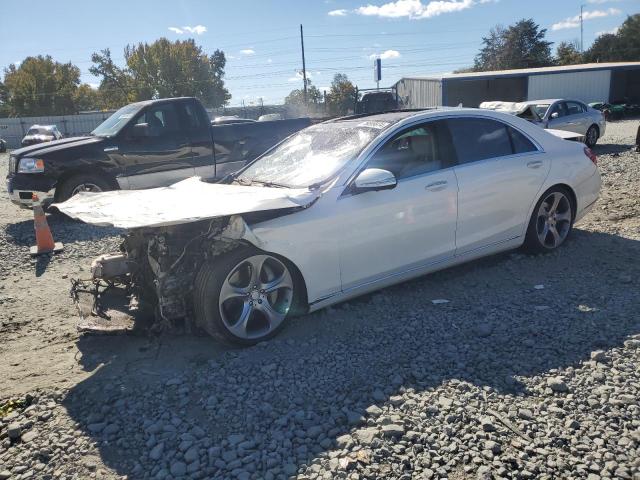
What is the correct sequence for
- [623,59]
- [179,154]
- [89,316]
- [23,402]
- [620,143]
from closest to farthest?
[23,402]
[89,316]
[179,154]
[620,143]
[623,59]

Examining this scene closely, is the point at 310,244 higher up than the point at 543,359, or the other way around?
the point at 310,244

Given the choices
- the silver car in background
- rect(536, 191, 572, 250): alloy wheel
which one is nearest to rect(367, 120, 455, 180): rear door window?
rect(536, 191, 572, 250): alloy wheel

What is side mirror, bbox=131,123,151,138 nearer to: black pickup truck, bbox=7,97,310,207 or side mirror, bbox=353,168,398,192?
black pickup truck, bbox=7,97,310,207

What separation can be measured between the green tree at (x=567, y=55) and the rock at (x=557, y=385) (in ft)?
245

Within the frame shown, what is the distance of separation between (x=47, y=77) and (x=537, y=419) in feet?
263

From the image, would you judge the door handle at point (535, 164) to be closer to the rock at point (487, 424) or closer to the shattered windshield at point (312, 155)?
the shattered windshield at point (312, 155)

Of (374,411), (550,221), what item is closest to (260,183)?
(374,411)

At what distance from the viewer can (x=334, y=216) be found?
4.09 meters

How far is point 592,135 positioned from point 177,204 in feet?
51.7

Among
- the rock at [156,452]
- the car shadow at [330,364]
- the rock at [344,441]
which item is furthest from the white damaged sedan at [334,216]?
the rock at [344,441]

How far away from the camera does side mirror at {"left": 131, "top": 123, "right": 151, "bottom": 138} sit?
8.85 metres

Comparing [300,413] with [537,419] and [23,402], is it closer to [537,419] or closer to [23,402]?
[537,419]

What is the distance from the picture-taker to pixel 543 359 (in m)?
3.51

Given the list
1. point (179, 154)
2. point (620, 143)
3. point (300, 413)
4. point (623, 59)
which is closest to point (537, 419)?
point (300, 413)
